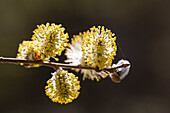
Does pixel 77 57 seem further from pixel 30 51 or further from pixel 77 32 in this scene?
pixel 77 32

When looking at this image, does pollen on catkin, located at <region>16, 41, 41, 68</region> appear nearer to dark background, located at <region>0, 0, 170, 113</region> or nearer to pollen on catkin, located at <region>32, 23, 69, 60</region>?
pollen on catkin, located at <region>32, 23, 69, 60</region>

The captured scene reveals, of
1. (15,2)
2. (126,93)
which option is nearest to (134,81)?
(126,93)

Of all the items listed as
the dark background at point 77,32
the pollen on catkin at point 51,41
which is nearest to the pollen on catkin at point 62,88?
the pollen on catkin at point 51,41

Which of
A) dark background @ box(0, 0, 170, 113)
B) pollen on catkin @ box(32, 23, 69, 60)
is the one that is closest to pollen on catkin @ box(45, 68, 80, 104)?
pollen on catkin @ box(32, 23, 69, 60)

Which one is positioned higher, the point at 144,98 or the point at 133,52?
the point at 133,52

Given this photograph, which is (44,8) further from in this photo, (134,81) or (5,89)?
(134,81)

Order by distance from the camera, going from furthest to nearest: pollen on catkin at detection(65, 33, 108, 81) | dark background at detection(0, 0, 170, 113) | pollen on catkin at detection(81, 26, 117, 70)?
dark background at detection(0, 0, 170, 113) → pollen on catkin at detection(65, 33, 108, 81) → pollen on catkin at detection(81, 26, 117, 70)

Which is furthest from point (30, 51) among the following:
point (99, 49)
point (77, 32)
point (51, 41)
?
point (77, 32)
